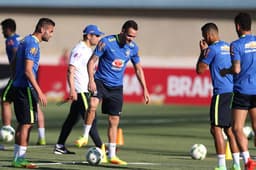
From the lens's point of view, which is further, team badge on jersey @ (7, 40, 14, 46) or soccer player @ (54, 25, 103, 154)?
team badge on jersey @ (7, 40, 14, 46)

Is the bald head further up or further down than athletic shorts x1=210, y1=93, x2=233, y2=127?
further up

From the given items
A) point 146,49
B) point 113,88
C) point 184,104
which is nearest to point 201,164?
point 113,88

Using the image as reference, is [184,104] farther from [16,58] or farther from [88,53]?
[16,58]

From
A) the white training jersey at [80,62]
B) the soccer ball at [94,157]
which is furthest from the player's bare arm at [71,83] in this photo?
the soccer ball at [94,157]

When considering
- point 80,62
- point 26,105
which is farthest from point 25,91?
point 80,62

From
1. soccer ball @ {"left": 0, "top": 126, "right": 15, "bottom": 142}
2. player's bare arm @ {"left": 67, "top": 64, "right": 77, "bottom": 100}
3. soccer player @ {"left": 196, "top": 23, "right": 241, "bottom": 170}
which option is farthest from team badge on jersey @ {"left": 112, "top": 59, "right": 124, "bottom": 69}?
soccer ball @ {"left": 0, "top": 126, "right": 15, "bottom": 142}

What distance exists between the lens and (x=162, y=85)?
3616 cm

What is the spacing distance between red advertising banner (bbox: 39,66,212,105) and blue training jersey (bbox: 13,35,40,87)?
68.5 feet

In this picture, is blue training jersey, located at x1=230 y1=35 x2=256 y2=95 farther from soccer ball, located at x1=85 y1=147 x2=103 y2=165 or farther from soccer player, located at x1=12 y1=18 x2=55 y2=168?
soccer player, located at x1=12 y1=18 x2=55 y2=168

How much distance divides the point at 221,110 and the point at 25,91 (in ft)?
9.49

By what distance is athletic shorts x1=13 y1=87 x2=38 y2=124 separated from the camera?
48.8ft

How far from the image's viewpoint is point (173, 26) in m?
49.2

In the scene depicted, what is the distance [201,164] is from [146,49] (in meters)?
33.3

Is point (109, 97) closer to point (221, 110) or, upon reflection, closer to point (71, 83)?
point (71, 83)
